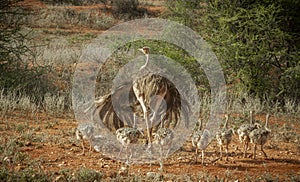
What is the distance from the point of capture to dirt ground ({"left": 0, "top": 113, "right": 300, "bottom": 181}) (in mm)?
6652

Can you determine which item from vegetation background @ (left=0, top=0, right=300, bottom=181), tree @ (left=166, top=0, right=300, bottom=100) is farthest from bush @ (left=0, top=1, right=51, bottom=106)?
tree @ (left=166, top=0, right=300, bottom=100)

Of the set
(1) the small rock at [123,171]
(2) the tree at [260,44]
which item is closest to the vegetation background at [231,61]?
(2) the tree at [260,44]

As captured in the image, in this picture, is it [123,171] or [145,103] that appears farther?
[145,103]

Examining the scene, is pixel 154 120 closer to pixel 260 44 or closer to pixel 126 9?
pixel 260 44

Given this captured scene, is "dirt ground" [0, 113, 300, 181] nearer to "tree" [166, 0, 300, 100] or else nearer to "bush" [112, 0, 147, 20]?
"tree" [166, 0, 300, 100]

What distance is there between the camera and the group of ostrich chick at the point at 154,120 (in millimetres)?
6949

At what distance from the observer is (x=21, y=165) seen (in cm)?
646

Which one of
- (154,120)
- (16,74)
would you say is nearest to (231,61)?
(154,120)

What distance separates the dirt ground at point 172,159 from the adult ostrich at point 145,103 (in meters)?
0.68

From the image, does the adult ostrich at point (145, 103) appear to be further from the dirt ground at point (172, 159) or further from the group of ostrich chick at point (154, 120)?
the dirt ground at point (172, 159)

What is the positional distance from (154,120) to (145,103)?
1.55 feet

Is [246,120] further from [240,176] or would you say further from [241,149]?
[240,176]

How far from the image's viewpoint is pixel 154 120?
7.80 metres

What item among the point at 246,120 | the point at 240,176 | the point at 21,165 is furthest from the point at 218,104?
the point at 21,165
